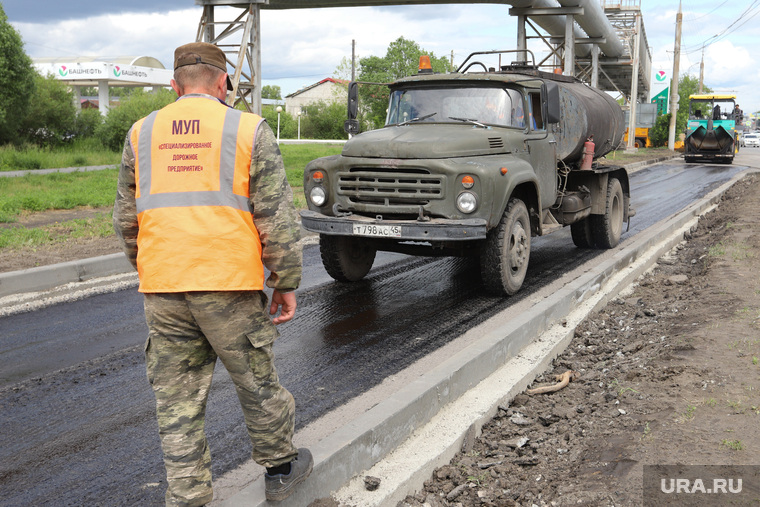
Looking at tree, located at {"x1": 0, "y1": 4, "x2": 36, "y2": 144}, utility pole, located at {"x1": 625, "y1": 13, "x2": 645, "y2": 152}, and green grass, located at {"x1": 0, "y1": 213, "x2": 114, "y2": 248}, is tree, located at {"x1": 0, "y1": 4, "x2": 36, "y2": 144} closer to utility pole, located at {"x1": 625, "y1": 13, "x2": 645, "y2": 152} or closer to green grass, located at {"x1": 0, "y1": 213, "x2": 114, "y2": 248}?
green grass, located at {"x1": 0, "y1": 213, "x2": 114, "y2": 248}

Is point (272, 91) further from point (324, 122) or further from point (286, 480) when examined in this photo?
point (286, 480)

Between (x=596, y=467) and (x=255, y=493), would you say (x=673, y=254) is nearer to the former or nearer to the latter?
(x=596, y=467)

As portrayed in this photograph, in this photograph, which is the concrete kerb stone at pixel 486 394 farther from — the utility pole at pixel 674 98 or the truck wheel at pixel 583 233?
the utility pole at pixel 674 98

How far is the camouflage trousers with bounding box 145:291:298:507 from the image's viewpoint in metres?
2.67

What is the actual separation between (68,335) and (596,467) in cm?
444

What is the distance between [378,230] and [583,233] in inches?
183

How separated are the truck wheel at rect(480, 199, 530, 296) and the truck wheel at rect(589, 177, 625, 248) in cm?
291

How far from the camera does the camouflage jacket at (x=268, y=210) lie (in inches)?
106

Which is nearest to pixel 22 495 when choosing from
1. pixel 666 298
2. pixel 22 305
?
pixel 22 305

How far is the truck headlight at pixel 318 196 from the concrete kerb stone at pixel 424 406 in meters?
2.46

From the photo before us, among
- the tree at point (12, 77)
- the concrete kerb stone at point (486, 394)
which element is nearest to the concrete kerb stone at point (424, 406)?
the concrete kerb stone at point (486, 394)

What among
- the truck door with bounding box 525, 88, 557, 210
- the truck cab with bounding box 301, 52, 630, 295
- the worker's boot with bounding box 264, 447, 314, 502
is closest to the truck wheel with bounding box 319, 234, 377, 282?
the truck cab with bounding box 301, 52, 630, 295

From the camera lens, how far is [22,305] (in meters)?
6.86

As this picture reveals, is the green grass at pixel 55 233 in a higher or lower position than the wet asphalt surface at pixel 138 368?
higher
